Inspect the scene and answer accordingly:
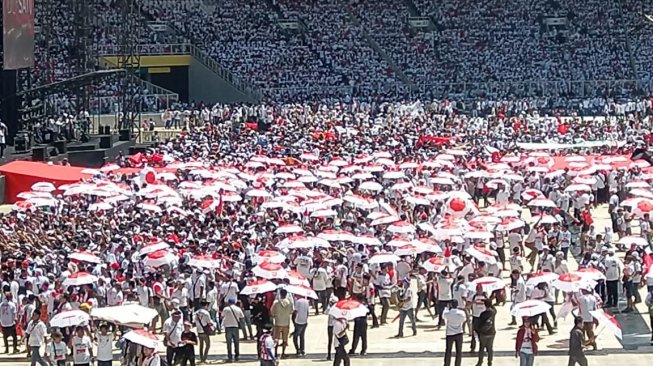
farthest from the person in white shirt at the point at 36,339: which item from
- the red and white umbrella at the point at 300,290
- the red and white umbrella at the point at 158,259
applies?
the red and white umbrella at the point at 300,290

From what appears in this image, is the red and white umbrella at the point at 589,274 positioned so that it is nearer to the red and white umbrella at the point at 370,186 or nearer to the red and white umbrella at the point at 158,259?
the red and white umbrella at the point at 158,259

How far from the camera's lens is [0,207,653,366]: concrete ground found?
64.2ft

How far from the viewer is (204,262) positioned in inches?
840

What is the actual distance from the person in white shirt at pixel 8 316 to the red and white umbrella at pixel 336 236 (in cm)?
556

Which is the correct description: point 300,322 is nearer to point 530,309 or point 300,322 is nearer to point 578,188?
point 530,309

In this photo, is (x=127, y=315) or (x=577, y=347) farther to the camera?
(x=577, y=347)

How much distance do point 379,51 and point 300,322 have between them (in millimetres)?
43796

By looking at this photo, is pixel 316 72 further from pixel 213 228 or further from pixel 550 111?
pixel 213 228

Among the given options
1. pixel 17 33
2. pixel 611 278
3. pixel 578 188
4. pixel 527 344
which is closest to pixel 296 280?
pixel 527 344

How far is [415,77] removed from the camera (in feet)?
200

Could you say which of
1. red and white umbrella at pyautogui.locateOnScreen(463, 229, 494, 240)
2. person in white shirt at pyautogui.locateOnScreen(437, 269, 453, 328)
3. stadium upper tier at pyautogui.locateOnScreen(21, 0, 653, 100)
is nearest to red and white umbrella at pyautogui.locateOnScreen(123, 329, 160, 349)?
person in white shirt at pyautogui.locateOnScreen(437, 269, 453, 328)

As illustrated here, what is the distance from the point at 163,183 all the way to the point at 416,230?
742 centimetres

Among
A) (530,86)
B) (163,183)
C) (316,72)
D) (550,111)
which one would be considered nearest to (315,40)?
(316,72)

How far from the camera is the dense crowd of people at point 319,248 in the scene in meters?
19.1
